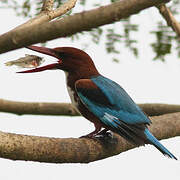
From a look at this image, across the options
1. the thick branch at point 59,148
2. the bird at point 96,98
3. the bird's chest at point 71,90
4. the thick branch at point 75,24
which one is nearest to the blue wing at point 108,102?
the bird at point 96,98

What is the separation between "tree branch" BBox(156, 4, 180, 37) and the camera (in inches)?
192

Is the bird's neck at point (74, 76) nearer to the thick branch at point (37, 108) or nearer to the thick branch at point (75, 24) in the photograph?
the thick branch at point (37, 108)

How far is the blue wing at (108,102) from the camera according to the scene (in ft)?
13.6

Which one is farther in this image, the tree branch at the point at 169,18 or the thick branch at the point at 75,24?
the tree branch at the point at 169,18

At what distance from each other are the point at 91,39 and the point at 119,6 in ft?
11.4

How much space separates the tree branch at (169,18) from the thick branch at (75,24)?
9.82 feet

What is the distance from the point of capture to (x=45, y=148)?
10.3 feet

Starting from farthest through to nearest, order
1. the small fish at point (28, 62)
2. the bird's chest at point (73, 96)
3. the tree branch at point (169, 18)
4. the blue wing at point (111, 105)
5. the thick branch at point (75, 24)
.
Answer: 1. the tree branch at point (169, 18)
2. the bird's chest at point (73, 96)
3. the blue wing at point (111, 105)
4. the small fish at point (28, 62)
5. the thick branch at point (75, 24)

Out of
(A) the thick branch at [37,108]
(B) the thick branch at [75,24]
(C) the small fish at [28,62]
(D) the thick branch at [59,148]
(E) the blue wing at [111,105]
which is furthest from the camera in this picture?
(A) the thick branch at [37,108]

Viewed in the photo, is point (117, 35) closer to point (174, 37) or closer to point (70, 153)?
point (174, 37)

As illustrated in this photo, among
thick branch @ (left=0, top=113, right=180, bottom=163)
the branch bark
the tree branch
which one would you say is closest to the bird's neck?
thick branch @ (left=0, top=113, right=180, bottom=163)

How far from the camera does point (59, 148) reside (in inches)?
129

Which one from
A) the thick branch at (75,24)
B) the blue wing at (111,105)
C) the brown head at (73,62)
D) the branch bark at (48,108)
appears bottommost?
the branch bark at (48,108)

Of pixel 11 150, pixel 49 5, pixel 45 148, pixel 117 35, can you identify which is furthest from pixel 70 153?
pixel 117 35
